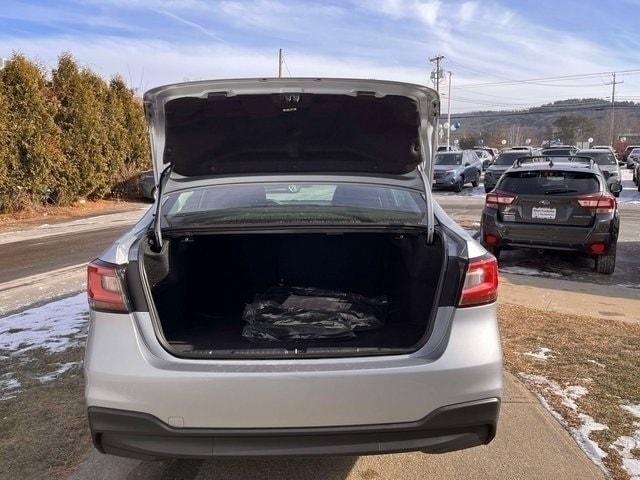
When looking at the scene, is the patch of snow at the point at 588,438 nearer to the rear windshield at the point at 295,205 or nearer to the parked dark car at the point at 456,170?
the rear windshield at the point at 295,205

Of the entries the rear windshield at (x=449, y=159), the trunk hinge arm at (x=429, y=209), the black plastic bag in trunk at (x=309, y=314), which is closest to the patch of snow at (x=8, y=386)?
the black plastic bag in trunk at (x=309, y=314)

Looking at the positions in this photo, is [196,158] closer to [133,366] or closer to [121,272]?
[121,272]

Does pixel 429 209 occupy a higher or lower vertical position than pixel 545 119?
lower

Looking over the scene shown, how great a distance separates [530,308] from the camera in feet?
18.9

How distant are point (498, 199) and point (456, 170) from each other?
48.6 feet

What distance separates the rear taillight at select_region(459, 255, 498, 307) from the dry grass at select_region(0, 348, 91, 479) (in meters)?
2.11

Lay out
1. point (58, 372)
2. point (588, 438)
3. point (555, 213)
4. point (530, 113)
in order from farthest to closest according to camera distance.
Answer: point (530, 113) → point (555, 213) → point (58, 372) → point (588, 438)

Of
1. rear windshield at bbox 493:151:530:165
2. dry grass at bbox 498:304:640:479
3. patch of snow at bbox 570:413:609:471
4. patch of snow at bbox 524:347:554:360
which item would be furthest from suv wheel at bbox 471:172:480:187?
patch of snow at bbox 570:413:609:471

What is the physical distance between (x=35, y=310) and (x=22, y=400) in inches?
91.5

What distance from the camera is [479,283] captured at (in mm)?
2389

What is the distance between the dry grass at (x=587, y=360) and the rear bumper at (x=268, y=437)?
3.75ft

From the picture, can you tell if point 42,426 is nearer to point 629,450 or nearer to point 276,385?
point 276,385

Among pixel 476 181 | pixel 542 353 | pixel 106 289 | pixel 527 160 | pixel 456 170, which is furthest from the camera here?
pixel 476 181

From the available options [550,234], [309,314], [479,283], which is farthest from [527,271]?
[479,283]
